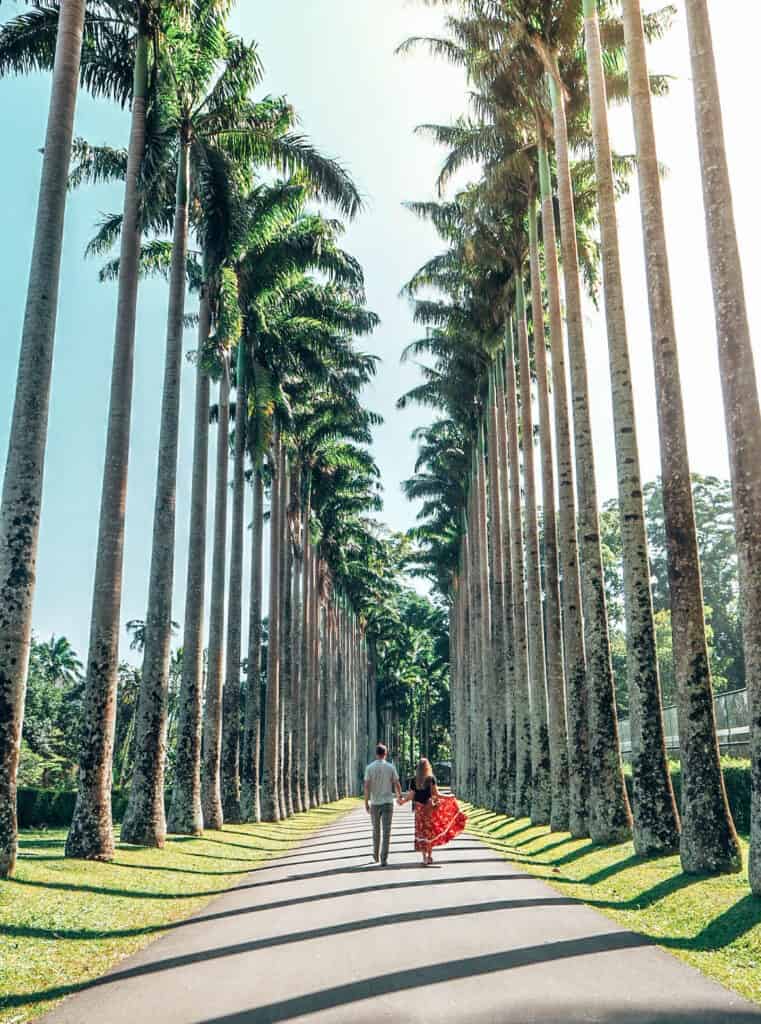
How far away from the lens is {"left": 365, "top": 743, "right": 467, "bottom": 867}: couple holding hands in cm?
1452

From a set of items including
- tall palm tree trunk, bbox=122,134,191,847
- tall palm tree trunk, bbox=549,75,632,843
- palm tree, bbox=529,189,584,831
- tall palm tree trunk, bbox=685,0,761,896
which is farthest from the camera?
palm tree, bbox=529,189,584,831

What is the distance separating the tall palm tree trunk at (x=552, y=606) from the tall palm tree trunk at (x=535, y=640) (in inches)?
50.1

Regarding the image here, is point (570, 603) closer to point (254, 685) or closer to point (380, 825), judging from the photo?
point (380, 825)

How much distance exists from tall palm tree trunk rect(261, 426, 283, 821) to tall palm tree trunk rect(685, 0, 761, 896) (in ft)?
75.1

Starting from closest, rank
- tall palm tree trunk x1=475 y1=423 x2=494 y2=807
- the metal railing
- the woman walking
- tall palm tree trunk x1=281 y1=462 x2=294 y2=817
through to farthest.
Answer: the woman walking
the metal railing
tall palm tree trunk x1=475 y1=423 x2=494 y2=807
tall palm tree trunk x1=281 y1=462 x2=294 y2=817

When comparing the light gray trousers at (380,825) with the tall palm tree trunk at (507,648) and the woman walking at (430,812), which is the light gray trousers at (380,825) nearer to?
the woman walking at (430,812)

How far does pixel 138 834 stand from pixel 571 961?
11.8 meters

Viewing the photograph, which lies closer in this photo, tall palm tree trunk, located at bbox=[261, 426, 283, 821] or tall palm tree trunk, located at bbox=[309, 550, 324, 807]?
tall palm tree trunk, located at bbox=[261, 426, 283, 821]

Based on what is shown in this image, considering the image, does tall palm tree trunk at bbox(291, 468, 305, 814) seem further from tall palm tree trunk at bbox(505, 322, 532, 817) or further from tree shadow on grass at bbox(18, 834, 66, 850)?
tree shadow on grass at bbox(18, 834, 66, 850)

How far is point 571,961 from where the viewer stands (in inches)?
265

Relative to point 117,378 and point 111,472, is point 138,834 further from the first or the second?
point 117,378

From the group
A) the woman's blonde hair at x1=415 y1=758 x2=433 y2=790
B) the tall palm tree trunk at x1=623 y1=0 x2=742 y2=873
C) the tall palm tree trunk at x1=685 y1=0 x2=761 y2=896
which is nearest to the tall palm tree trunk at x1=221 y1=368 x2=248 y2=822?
the woman's blonde hair at x1=415 y1=758 x2=433 y2=790

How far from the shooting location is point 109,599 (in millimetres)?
15008

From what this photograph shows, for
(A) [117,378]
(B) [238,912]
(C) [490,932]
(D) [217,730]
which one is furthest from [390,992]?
(D) [217,730]
